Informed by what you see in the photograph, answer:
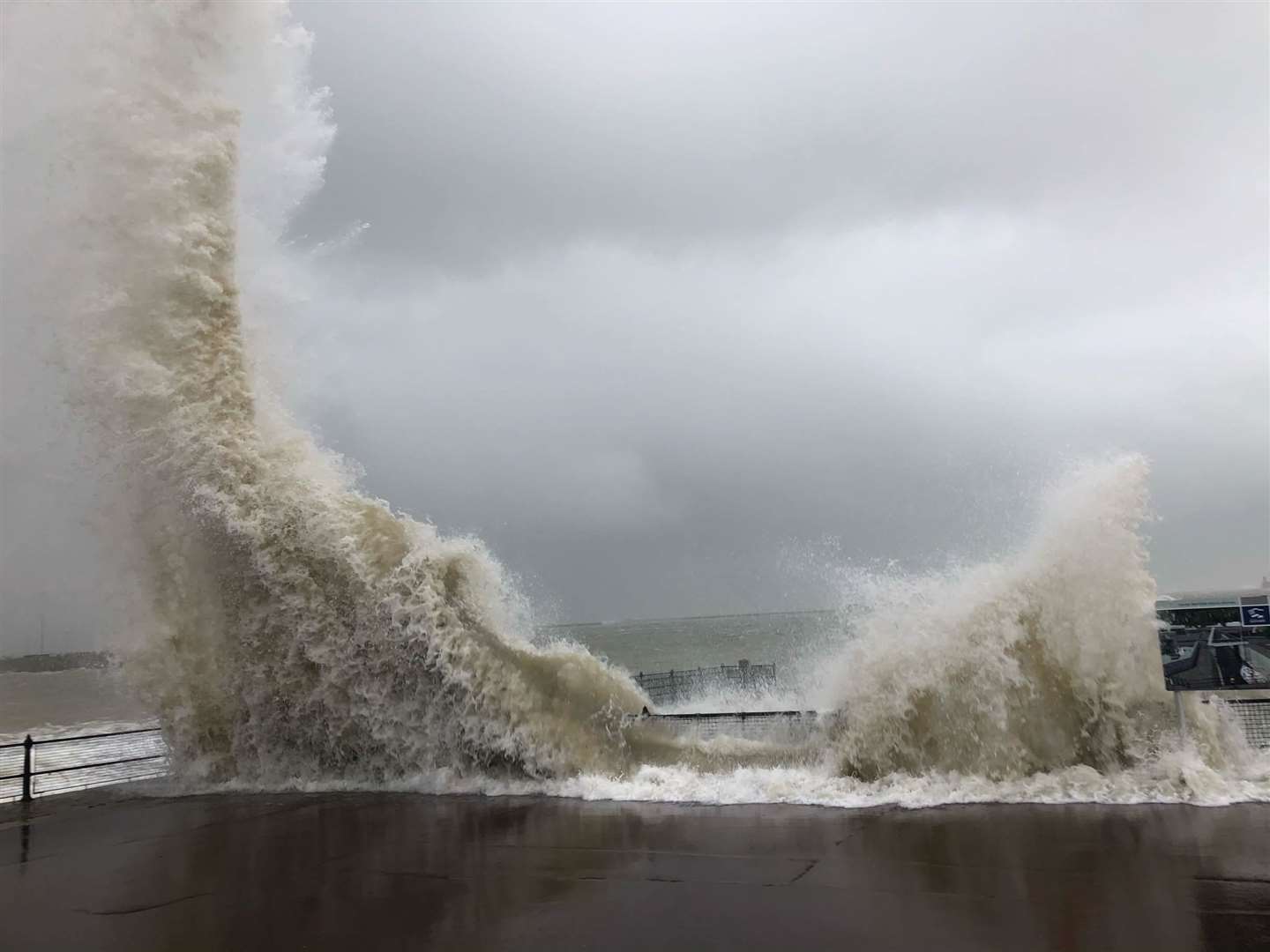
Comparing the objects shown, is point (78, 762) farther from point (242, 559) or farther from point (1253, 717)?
point (1253, 717)

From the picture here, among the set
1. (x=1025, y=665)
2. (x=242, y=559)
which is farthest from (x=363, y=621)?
(x=1025, y=665)

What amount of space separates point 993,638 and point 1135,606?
1.62 m

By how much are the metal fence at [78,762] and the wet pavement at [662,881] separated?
3244 millimetres

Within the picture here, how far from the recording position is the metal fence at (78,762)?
12492mm

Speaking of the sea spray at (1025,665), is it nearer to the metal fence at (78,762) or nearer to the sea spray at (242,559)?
the sea spray at (242,559)

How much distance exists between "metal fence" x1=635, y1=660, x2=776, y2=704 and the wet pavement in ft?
31.4

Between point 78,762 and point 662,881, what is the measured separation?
1530 cm

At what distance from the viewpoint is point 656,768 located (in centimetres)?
1066

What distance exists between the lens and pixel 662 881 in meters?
6.49

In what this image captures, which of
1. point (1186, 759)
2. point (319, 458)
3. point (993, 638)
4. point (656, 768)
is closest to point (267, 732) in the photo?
point (319, 458)

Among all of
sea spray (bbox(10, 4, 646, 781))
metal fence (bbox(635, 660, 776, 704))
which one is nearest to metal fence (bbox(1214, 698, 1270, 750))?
sea spray (bbox(10, 4, 646, 781))

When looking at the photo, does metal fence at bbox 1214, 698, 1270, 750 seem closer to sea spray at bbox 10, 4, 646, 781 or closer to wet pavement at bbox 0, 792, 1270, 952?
wet pavement at bbox 0, 792, 1270, 952

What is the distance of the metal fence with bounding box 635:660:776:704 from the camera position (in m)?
19.1

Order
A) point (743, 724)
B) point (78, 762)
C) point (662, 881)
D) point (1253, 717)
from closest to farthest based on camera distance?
point (662, 881), point (1253, 717), point (743, 724), point (78, 762)
